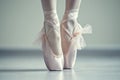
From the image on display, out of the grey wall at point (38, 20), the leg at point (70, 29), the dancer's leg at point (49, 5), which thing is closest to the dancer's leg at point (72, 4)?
the leg at point (70, 29)

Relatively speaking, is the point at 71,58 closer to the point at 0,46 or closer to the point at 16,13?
the point at 0,46

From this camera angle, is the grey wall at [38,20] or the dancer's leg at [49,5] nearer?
the dancer's leg at [49,5]

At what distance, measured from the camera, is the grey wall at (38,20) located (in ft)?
11.6

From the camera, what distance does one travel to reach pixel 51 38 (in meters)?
1.75

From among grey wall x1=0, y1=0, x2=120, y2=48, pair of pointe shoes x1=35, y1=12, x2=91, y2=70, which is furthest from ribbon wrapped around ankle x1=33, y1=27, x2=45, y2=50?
grey wall x1=0, y1=0, x2=120, y2=48

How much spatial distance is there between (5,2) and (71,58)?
1831mm

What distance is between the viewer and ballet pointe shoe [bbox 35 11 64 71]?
1.74 m

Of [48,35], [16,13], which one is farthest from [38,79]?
[16,13]

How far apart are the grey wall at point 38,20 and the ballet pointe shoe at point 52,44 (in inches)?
66.4

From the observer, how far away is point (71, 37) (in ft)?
5.98

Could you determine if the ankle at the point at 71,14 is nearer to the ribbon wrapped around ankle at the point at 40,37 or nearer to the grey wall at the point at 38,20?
the ribbon wrapped around ankle at the point at 40,37

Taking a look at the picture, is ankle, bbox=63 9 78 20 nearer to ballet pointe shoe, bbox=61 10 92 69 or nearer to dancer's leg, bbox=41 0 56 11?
ballet pointe shoe, bbox=61 10 92 69

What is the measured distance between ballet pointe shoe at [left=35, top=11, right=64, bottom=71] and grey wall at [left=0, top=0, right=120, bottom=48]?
1.69 metres

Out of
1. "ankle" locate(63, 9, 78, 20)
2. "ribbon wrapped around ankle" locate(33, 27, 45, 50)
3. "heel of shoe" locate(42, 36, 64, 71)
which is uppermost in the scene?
"ankle" locate(63, 9, 78, 20)
